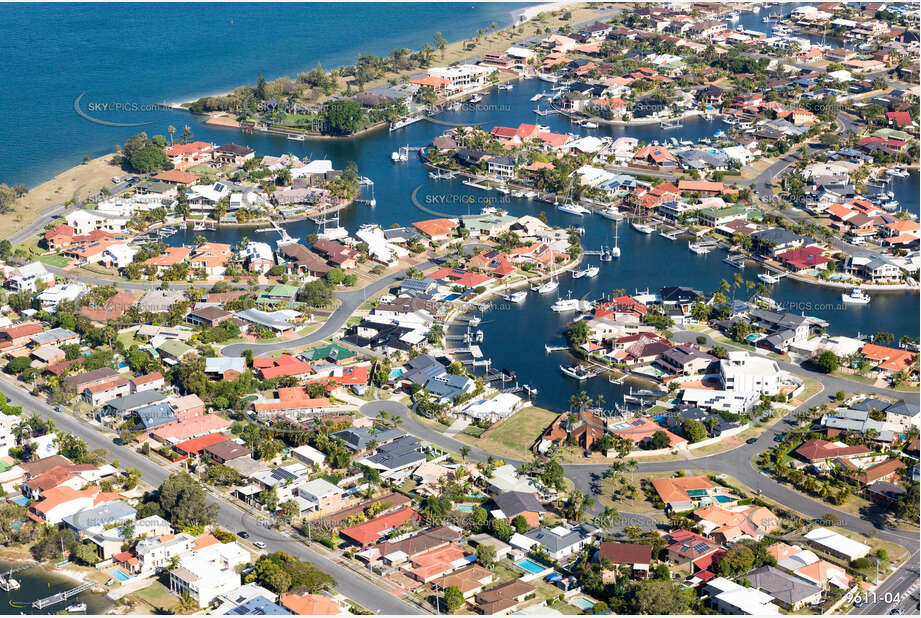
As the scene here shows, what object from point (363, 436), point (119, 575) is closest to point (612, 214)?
point (363, 436)

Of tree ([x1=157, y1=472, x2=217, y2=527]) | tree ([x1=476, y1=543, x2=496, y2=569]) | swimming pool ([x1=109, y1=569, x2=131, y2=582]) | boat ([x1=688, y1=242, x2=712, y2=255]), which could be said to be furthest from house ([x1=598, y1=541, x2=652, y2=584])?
boat ([x1=688, y1=242, x2=712, y2=255])

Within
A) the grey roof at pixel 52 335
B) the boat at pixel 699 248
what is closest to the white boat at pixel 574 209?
the boat at pixel 699 248

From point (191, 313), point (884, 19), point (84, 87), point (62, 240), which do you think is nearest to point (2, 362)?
point (191, 313)

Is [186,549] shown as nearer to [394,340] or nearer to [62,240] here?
[394,340]

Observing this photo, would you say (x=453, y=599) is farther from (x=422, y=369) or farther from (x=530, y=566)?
(x=422, y=369)

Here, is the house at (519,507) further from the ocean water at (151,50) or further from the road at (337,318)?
the ocean water at (151,50)
